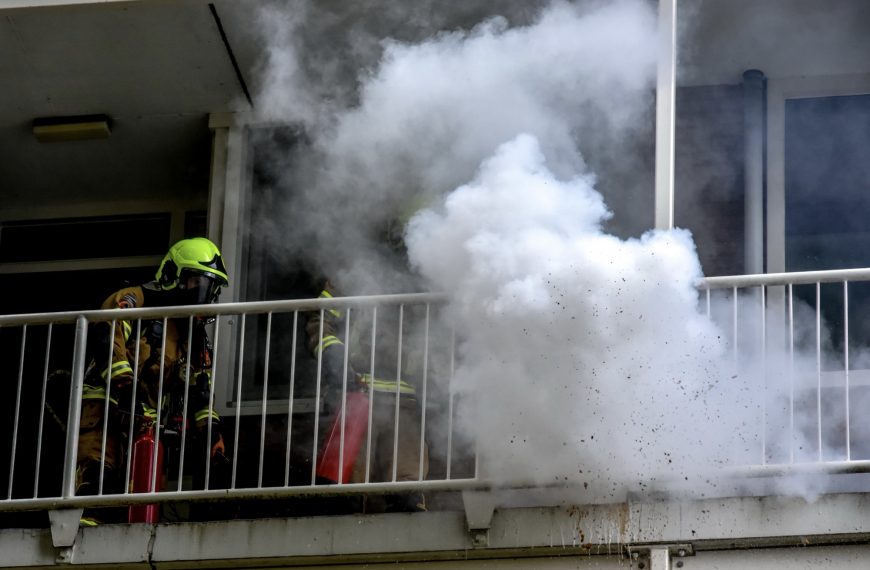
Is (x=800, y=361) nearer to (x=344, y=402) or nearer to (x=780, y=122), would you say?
(x=780, y=122)

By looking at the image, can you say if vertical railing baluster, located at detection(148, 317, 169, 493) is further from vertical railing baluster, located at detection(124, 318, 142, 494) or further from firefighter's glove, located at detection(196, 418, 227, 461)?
firefighter's glove, located at detection(196, 418, 227, 461)

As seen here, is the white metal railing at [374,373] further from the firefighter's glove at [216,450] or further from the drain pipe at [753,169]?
the drain pipe at [753,169]

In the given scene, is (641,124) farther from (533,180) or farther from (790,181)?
(533,180)

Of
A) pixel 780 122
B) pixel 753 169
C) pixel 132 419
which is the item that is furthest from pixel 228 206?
pixel 780 122

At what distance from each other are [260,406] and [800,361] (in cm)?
281

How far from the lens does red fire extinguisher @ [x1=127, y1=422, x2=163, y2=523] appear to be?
860 centimetres

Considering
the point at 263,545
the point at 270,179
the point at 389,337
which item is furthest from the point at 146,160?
the point at 263,545

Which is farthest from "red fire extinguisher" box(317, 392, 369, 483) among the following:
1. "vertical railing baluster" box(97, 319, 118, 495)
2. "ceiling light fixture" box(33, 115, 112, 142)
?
"ceiling light fixture" box(33, 115, 112, 142)

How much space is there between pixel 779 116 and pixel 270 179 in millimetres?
2814

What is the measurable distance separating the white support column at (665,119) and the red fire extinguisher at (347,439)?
5.20 feet

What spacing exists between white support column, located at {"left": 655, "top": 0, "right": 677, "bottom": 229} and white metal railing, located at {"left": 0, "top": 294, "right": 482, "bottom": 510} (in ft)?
3.64

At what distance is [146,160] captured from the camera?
11.1 metres

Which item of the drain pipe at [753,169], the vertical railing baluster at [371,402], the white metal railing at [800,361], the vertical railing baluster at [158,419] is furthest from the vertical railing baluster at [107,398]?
the drain pipe at [753,169]

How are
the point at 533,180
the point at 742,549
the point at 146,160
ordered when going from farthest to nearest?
the point at 146,160 < the point at 533,180 < the point at 742,549
